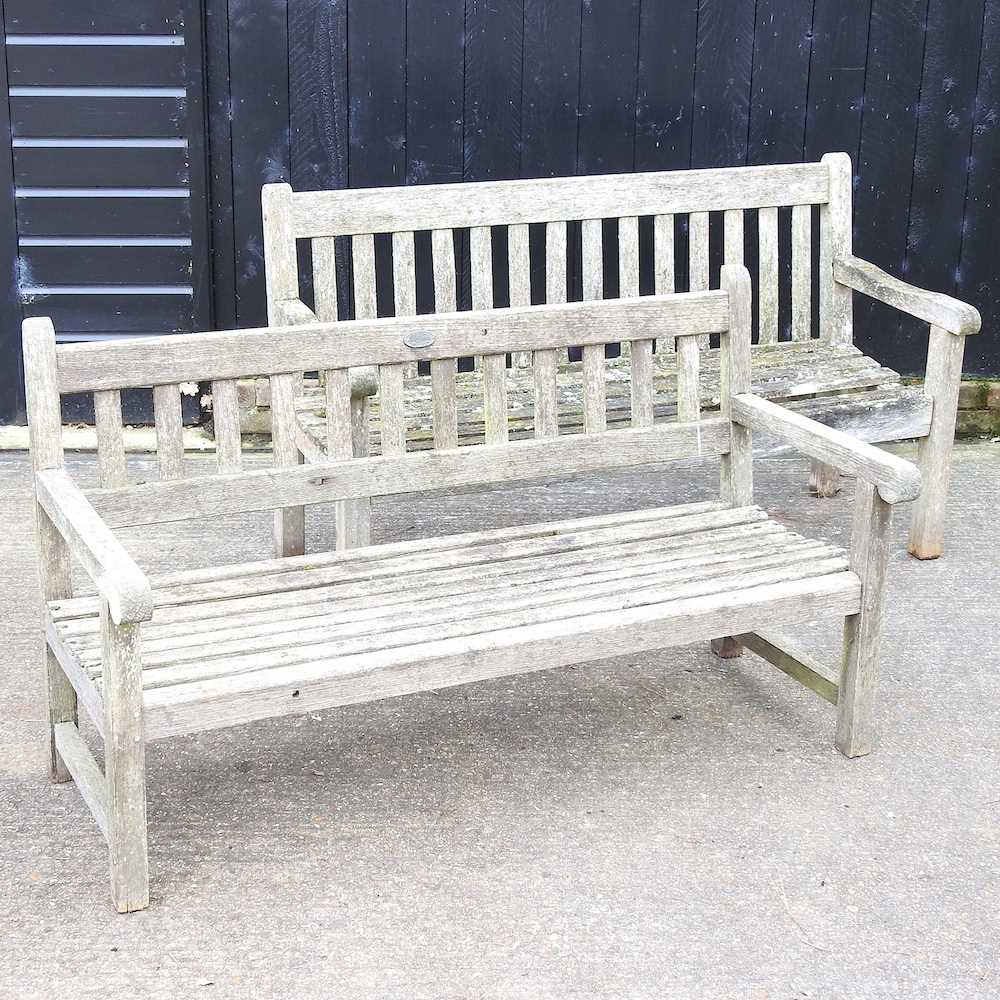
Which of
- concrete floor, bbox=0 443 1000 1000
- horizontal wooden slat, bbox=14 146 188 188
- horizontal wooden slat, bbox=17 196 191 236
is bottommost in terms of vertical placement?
concrete floor, bbox=0 443 1000 1000

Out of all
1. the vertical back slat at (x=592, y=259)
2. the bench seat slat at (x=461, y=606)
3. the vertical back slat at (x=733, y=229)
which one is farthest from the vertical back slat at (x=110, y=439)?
the vertical back slat at (x=733, y=229)

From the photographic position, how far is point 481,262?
4.23m

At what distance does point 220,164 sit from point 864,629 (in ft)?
9.85

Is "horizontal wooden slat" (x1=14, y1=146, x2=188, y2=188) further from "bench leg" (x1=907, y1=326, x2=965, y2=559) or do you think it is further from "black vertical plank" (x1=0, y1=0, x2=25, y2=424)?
"bench leg" (x1=907, y1=326, x2=965, y2=559)

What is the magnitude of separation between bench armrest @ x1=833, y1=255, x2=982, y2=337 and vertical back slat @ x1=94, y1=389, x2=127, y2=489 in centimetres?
241

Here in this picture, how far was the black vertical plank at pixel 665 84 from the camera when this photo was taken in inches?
202

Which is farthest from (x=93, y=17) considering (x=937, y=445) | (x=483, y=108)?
(x=937, y=445)

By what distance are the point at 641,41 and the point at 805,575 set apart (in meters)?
2.67

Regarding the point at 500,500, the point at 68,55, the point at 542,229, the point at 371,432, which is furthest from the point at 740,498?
the point at 68,55

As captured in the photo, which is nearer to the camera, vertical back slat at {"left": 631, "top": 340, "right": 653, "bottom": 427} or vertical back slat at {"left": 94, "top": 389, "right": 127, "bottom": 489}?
vertical back slat at {"left": 94, "top": 389, "right": 127, "bottom": 489}

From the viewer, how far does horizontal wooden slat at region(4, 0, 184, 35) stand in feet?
16.0

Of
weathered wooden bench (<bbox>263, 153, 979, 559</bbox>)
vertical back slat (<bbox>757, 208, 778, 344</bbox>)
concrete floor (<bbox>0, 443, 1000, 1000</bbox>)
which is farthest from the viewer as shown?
vertical back slat (<bbox>757, 208, 778, 344</bbox>)

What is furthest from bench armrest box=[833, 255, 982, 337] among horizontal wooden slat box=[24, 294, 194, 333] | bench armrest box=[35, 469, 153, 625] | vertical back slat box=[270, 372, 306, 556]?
bench armrest box=[35, 469, 153, 625]

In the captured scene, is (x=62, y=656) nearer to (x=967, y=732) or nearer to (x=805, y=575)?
(x=805, y=575)
